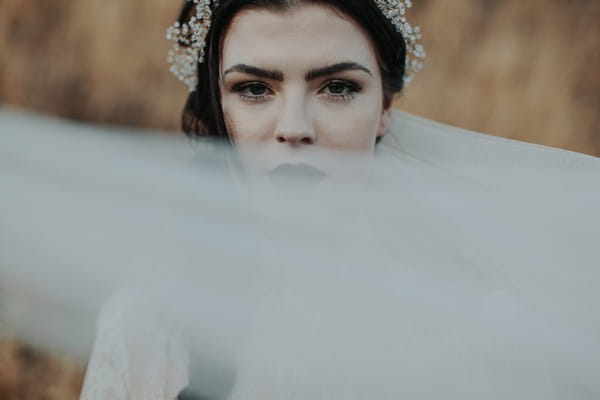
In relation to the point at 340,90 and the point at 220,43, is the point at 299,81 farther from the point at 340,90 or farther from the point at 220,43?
the point at 220,43

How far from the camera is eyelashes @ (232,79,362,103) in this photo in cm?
86

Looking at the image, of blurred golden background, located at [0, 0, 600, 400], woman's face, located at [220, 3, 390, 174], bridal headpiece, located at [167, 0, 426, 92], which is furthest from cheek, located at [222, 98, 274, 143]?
blurred golden background, located at [0, 0, 600, 400]

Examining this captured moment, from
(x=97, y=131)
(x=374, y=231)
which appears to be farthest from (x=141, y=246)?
(x=374, y=231)

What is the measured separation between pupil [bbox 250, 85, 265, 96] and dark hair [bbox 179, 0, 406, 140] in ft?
0.26

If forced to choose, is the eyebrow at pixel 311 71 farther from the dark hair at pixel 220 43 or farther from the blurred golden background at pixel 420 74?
the blurred golden background at pixel 420 74

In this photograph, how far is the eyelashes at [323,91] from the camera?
86cm

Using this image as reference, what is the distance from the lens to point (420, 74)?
161cm

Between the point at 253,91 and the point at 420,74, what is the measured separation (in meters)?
0.83

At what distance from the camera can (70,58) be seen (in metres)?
1.64

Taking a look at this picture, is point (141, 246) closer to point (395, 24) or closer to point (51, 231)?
point (51, 231)

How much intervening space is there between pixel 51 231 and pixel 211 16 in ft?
1.37

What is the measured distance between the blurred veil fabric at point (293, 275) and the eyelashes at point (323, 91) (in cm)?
11

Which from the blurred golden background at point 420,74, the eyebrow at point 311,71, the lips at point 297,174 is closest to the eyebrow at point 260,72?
the eyebrow at point 311,71

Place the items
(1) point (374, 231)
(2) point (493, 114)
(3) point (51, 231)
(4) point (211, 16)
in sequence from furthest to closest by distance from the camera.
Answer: (2) point (493, 114), (4) point (211, 16), (1) point (374, 231), (3) point (51, 231)
